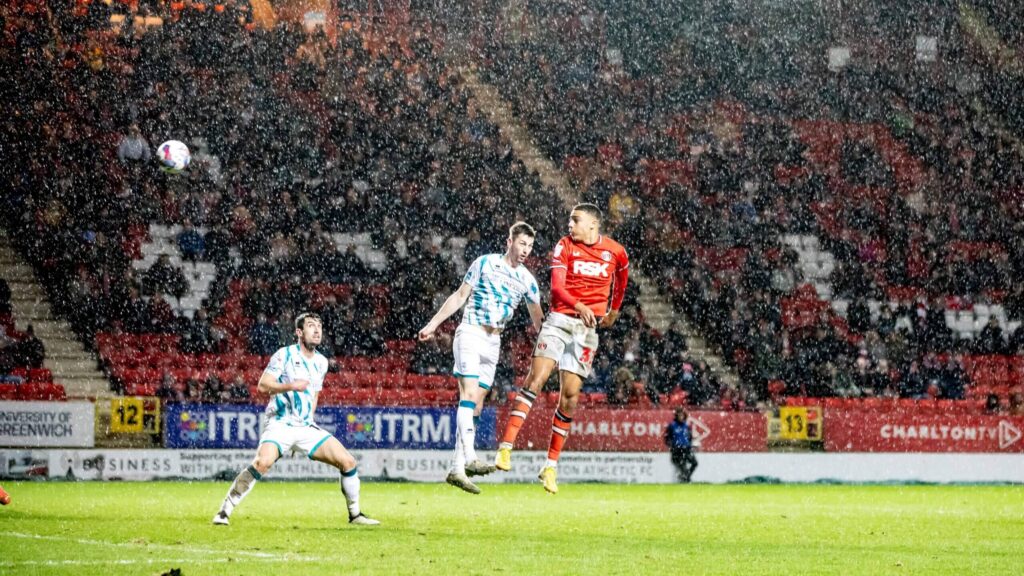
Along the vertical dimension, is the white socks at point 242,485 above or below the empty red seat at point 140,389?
below

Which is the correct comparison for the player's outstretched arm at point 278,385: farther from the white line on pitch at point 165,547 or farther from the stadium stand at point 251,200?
the stadium stand at point 251,200

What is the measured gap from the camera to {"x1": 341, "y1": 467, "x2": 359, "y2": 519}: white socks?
484 inches

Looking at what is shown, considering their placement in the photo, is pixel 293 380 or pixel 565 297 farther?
pixel 565 297

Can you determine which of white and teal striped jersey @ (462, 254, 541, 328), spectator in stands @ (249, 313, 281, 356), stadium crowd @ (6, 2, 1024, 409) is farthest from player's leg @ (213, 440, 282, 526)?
spectator in stands @ (249, 313, 281, 356)

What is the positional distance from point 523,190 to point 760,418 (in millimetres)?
7316

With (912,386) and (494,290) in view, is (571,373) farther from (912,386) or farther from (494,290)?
(912,386)

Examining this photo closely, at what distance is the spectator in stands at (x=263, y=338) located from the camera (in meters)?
23.7

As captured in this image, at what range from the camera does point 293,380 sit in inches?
466

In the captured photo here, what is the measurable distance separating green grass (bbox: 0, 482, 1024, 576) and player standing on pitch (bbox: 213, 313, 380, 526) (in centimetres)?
43

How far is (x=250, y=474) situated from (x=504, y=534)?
7.28 ft

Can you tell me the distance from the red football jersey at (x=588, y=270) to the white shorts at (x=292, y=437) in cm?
244

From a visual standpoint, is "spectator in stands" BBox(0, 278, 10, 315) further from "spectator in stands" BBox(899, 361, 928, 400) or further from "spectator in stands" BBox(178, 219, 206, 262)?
"spectator in stands" BBox(899, 361, 928, 400)

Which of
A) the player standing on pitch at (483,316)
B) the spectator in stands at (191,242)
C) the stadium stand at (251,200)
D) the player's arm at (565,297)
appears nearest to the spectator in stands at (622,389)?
→ the stadium stand at (251,200)

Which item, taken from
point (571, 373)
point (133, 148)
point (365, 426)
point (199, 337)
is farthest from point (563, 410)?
point (133, 148)
